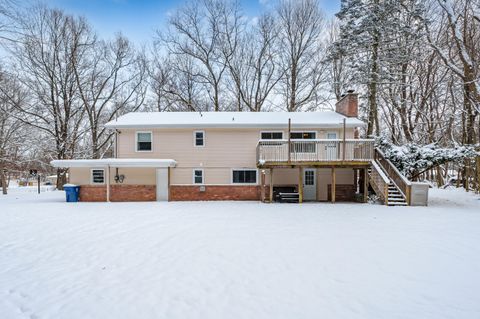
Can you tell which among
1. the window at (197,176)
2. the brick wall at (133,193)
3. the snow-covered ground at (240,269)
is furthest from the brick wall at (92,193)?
the snow-covered ground at (240,269)

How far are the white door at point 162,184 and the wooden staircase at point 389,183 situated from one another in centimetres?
1134

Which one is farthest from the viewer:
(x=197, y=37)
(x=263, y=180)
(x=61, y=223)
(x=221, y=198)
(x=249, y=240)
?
(x=197, y=37)

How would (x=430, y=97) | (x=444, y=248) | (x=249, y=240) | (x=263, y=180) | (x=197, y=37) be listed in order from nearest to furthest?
(x=444, y=248) → (x=249, y=240) → (x=263, y=180) → (x=430, y=97) → (x=197, y=37)

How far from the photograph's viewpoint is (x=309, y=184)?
15.6 m

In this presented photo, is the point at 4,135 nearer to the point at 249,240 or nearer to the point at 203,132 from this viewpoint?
the point at 203,132

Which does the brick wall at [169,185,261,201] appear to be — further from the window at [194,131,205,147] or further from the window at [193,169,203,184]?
the window at [194,131,205,147]

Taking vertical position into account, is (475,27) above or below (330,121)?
above

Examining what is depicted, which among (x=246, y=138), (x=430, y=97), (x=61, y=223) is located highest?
(x=430, y=97)

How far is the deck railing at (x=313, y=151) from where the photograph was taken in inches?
541

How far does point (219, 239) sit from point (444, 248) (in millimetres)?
5213

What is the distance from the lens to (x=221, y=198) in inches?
602

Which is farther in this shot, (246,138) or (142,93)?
(142,93)

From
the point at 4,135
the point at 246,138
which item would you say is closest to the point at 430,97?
the point at 246,138

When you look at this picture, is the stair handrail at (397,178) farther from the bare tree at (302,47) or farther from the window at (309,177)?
the bare tree at (302,47)
